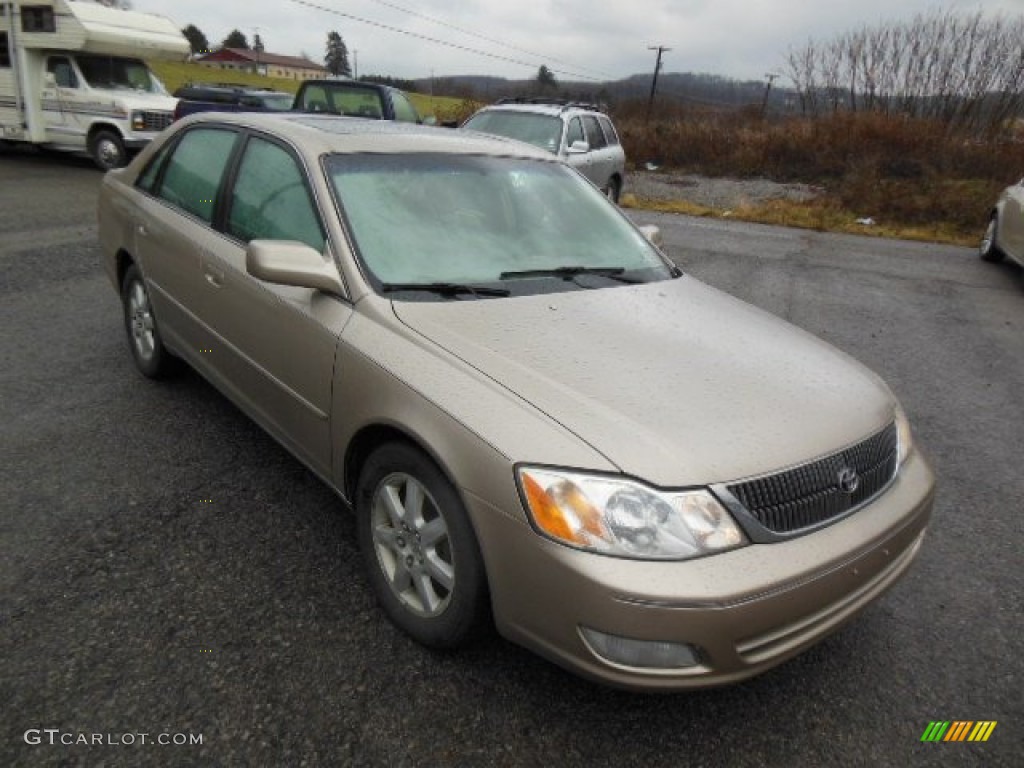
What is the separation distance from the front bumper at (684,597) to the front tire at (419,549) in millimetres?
103

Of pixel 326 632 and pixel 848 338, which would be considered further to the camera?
pixel 848 338

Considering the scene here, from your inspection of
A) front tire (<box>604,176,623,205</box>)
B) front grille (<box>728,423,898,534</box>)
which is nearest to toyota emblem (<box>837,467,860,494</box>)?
front grille (<box>728,423,898,534</box>)

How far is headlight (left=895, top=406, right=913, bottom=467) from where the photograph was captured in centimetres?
238

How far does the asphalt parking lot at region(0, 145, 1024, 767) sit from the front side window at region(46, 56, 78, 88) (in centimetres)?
1113

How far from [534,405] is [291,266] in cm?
105

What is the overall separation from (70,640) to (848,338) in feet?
20.2

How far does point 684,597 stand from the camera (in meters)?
1.69

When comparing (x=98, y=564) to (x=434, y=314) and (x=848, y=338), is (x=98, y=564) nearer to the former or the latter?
(x=434, y=314)

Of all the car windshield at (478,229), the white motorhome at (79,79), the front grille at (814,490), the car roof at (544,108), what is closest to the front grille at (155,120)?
the white motorhome at (79,79)

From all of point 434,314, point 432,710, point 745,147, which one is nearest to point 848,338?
point 434,314

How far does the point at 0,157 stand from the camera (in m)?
14.4

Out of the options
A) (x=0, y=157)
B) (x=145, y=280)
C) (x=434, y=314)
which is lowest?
(x=0, y=157)

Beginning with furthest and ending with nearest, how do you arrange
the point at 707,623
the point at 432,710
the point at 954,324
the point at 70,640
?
1. the point at 954,324
2. the point at 70,640
3. the point at 432,710
4. the point at 707,623

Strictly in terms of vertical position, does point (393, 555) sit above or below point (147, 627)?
above
